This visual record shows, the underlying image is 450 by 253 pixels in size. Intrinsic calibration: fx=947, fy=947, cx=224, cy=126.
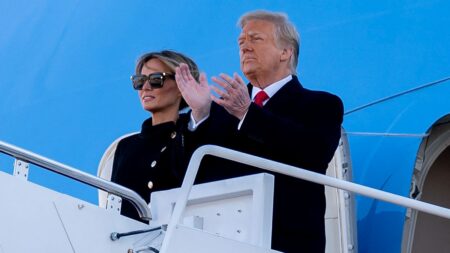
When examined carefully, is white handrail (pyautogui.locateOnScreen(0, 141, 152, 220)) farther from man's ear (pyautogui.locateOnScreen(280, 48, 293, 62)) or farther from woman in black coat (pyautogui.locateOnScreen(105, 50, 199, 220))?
man's ear (pyautogui.locateOnScreen(280, 48, 293, 62))

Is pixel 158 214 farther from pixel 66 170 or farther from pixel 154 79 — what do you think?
pixel 154 79

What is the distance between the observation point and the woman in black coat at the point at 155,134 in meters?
3.52

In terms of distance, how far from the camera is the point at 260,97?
334 cm

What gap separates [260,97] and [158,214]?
604 mm

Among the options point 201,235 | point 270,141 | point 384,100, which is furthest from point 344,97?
point 201,235

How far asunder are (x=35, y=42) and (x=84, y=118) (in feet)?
3.56

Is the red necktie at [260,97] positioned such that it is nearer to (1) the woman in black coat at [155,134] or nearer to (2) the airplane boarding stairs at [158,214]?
(1) the woman in black coat at [155,134]

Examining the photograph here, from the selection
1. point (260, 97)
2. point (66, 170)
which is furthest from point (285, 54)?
point (66, 170)

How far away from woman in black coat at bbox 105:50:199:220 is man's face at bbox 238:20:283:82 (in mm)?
321

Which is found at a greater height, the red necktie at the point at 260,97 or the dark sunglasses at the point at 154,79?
the dark sunglasses at the point at 154,79

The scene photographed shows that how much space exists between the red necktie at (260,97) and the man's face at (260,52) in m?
0.07

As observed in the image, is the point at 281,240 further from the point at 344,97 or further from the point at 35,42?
the point at 35,42

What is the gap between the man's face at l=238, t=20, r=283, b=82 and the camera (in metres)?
3.38

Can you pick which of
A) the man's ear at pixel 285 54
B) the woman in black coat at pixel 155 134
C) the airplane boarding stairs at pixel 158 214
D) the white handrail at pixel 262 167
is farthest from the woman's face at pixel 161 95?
the white handrail at pixel 262 167
